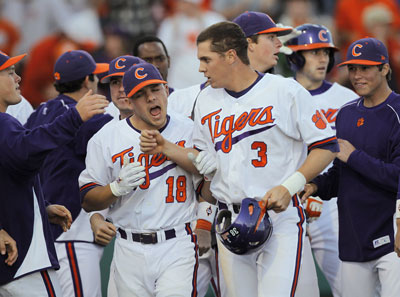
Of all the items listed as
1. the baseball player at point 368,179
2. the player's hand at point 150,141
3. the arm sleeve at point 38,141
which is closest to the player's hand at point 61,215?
the arm sleeve at point 38,141

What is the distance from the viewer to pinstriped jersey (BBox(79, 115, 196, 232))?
18.7ft

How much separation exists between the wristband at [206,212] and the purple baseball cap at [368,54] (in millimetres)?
1555

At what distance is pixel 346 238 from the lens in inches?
246

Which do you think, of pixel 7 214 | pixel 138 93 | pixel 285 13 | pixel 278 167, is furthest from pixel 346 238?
pixel 285 13

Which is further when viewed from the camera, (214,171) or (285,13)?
(285,13)

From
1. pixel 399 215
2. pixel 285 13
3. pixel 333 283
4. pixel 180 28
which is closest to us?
pixel 399 215

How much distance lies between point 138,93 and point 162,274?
1.25 meters

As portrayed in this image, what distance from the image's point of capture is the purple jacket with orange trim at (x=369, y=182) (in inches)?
235

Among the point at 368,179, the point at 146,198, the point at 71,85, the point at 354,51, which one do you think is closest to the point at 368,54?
the point at 354,51

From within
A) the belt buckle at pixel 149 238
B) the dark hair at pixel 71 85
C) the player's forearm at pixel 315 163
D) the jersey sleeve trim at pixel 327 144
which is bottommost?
the belt buckle at pixel 149 238

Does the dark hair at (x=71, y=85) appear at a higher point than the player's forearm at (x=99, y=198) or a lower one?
higher

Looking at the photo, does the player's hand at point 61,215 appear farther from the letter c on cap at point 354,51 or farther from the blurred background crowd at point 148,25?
the blurred background crowd at point 148,25

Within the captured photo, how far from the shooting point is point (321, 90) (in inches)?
298

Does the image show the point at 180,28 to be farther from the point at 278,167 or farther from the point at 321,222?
the point at 278,167
